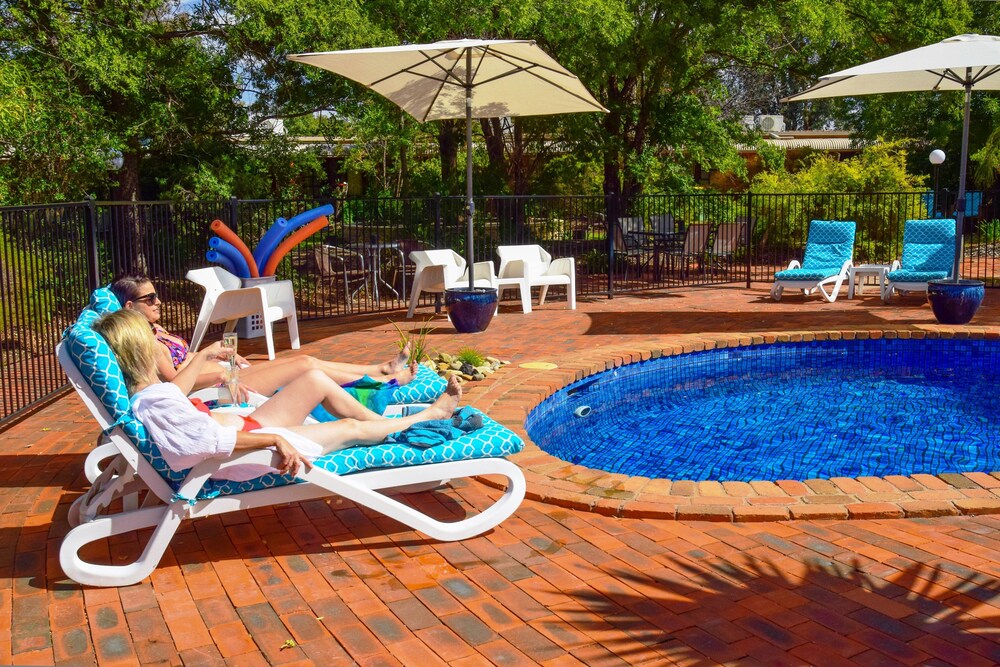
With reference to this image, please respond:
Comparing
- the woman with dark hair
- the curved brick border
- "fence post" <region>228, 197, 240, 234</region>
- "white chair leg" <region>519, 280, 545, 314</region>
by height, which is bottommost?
the curved brick border

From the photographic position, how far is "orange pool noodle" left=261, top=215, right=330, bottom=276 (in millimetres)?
9297

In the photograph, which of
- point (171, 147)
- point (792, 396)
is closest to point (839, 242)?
point (792, 396)

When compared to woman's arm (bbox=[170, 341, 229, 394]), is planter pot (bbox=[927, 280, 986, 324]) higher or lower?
lower

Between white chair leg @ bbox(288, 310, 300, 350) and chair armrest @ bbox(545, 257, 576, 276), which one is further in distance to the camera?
chair armrest @ bbox(545, 257, 576, 276)

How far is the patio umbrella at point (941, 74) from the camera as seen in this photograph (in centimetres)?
888

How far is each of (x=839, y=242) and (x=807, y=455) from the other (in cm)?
730

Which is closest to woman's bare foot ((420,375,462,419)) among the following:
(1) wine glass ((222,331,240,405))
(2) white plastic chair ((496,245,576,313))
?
(1) wine glass ((222,331,240,405))

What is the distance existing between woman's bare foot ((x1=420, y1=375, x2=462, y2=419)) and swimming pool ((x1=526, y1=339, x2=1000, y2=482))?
1.75m

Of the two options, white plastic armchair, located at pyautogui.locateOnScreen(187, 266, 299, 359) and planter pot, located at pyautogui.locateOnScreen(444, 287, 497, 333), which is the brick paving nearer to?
white plastic armchair, located at pyautogui.locateOnScreen(187, 266, 299, 359)

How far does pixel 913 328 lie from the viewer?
9.40 m

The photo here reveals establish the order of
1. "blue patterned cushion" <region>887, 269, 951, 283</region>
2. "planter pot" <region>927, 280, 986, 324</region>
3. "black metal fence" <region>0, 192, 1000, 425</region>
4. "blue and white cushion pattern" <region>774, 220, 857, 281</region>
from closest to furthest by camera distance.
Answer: "black metal fence" <region>0, 192, 1000, 425</region>
"planter pot" <region>927, 280, 986, 324</region>
"blue patterned cushion" <region>887, 269, 951, 283</region>
"blue and white cushion pattern" <region>774, 220, 857, 281</region>

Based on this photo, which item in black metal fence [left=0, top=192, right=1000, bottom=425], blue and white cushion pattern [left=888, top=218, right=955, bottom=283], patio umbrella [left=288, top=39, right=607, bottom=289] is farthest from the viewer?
blue and white cushion pattern [left=888, top=218, right=955, bottom=283]

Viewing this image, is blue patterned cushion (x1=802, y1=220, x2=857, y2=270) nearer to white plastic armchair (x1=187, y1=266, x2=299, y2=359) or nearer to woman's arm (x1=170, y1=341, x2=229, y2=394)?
white plastic armchair (x1=187, y1=266, x2=299, y2=359)

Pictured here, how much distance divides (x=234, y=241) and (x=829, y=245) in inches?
313
